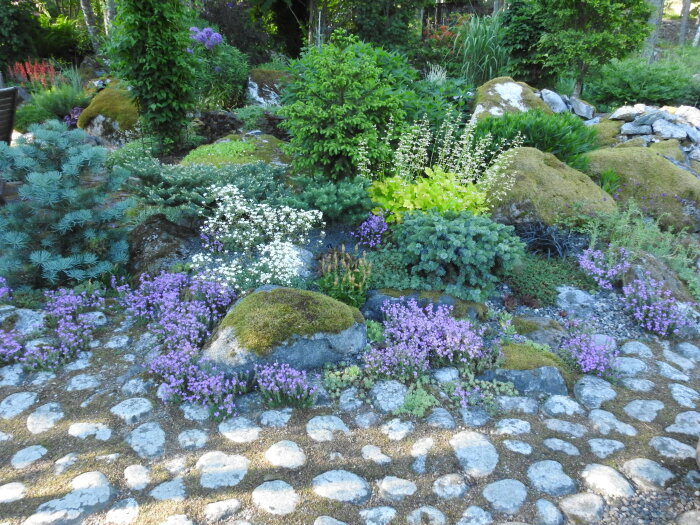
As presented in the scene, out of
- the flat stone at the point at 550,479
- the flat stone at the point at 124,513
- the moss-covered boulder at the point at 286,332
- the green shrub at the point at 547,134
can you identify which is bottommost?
the flat stone at the point at 550,479

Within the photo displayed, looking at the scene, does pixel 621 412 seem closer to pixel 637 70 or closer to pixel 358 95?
pixel 358 95

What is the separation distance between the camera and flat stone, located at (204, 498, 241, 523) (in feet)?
8.18

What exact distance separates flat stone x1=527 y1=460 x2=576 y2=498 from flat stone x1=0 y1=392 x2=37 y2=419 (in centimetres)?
338

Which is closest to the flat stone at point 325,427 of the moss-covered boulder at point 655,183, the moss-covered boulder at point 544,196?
the moss-covered boulder at point 544,196

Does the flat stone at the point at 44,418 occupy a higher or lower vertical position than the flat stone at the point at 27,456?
lower

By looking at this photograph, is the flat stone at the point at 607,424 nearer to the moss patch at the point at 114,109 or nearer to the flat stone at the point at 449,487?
the flat stone at the point at 449,487

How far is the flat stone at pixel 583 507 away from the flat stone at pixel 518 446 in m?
0.38

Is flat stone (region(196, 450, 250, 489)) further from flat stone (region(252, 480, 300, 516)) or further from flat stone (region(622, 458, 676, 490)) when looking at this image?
flat stone (region(622, 458, 676, 490))

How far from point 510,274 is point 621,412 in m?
1.76

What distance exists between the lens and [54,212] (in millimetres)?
4406

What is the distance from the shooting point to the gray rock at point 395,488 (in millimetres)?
2682

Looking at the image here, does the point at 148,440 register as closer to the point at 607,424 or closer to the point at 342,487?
the point at 342,487

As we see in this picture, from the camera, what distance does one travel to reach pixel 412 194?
519cm

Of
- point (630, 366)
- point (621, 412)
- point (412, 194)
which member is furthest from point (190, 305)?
point (630, 366)
